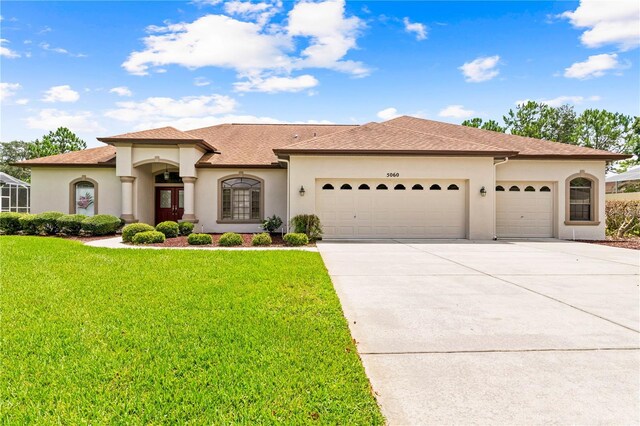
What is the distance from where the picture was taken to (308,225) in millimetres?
13758

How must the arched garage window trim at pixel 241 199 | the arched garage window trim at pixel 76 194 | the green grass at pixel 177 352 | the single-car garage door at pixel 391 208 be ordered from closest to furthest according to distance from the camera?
the green grass at pixel 177 352 < the single-car garage door at pixel 391 208 < the arched garage window trim at pixel 241 199 < the arched garage window trim at pixel 76 194

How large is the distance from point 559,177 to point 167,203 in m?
18.2

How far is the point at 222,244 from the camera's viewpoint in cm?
1230

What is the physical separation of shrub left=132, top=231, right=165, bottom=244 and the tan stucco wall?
224 inches

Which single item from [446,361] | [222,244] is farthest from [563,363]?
[222,244]

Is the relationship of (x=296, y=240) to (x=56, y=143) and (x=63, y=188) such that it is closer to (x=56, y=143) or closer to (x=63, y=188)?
(x=63, y=188)

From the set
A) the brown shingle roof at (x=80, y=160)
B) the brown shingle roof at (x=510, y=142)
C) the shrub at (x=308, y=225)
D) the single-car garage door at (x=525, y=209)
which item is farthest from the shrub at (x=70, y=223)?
the single-car garage door at (x=525, y=209)

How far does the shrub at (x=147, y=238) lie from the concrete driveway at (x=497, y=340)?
23.9 ft

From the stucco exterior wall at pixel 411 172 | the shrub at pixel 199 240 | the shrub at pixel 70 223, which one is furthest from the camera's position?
the shrub at pixel 70 223

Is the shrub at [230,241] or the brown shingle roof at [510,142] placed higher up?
the brown shingle roof at [510,142]

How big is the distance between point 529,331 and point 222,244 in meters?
9.94

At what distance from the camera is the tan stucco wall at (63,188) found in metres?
16.9

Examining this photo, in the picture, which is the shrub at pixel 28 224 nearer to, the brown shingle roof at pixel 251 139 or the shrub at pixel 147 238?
the shrub at pixel 147 238

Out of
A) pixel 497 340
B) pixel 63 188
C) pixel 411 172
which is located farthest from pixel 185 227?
pixel 497 340
